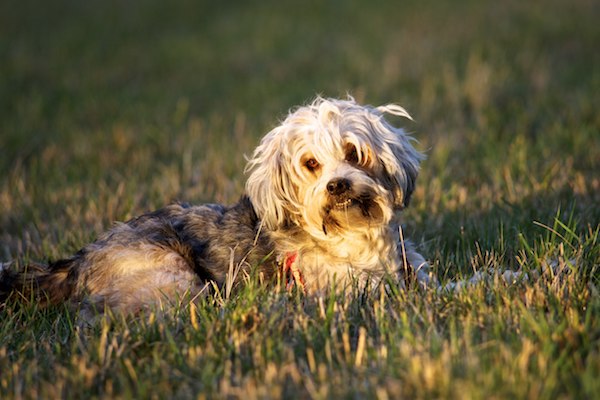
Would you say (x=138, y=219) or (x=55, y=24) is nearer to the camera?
(x=138, y=219)

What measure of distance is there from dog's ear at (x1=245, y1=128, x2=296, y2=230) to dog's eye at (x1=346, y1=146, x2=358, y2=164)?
403mm

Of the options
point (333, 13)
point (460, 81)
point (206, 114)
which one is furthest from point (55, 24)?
point (460, 81)

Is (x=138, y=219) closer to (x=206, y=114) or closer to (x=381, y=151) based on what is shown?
(x=381, y=151)

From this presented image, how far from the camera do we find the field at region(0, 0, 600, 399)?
3879 millimetres

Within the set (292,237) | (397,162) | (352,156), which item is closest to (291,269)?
(292,237)

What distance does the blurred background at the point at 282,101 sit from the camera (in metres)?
7.61

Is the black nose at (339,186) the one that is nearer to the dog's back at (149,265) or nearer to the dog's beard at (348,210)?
the dog's beard at (348,210)

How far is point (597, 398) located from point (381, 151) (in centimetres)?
251

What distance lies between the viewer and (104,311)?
521 cm

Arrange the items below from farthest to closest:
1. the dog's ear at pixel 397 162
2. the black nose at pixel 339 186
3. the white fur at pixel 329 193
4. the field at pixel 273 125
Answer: the dog's ear at pixel 397 162, the white fur at pixel 329 193, the black nose at pixel 339 186, the field at pixel 273 125

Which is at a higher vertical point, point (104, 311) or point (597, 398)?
point (597, 398)

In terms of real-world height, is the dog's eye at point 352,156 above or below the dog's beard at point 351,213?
above

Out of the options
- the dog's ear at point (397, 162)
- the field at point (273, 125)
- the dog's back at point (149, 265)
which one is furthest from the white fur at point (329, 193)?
the field at point (273, 125)

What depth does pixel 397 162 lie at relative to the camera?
17.8 ft
